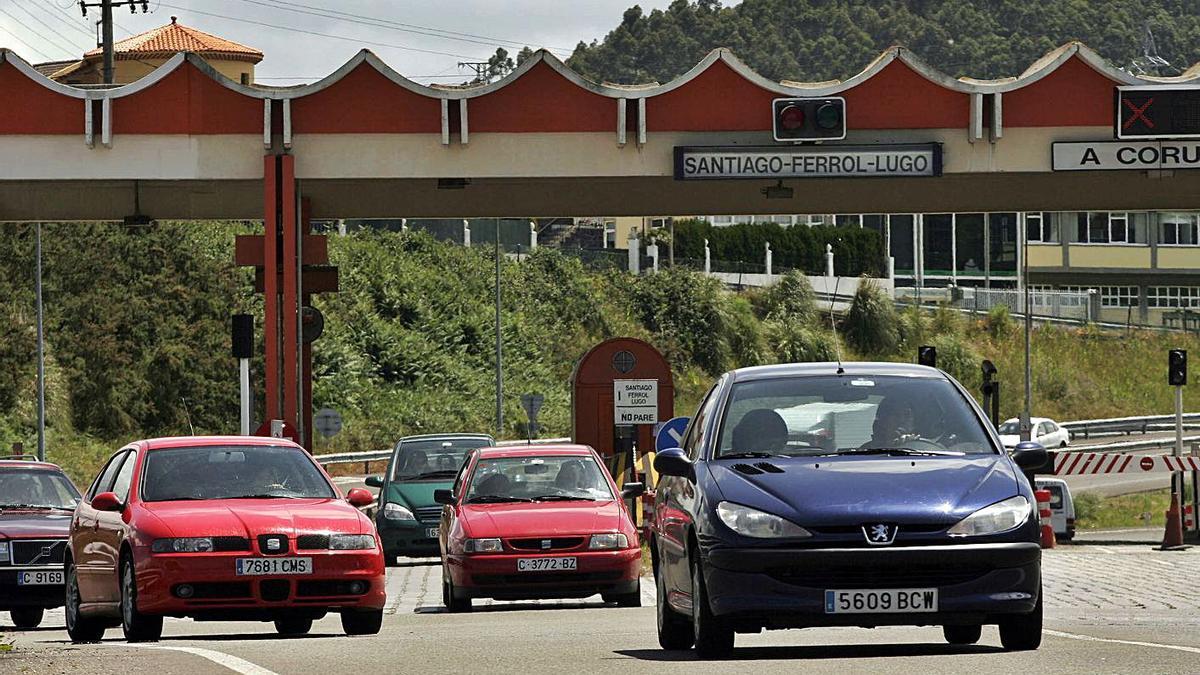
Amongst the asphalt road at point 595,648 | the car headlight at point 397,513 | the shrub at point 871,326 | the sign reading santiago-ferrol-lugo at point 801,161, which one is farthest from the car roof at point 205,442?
the shrub at point 871,326

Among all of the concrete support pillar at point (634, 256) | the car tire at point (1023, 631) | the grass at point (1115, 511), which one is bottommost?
the grass at point (1115, 511)

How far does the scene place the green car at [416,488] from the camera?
28.2 meters

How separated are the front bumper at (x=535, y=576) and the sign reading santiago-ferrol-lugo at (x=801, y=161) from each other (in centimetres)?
890

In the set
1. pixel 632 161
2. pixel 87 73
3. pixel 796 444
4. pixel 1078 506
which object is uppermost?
pixel 87 73

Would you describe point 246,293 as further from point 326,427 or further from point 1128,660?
point 1128,660

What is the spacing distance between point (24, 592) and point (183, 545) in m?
5.37

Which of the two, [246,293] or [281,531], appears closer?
[281,531]

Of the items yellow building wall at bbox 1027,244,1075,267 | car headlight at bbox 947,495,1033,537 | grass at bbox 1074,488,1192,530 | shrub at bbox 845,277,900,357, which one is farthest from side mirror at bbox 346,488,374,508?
yellow building wall at bbox 1027,244,1075,267

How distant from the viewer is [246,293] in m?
76.2

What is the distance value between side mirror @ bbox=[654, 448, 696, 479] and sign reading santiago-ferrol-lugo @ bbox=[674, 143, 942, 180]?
50.0 feet

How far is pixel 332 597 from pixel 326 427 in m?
33.8

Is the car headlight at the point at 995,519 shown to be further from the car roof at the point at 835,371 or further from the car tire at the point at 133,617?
the car tire at the point at 133,617

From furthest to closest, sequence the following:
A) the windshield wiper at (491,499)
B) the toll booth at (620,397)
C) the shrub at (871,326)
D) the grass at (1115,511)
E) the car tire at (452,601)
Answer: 1. the shrub at (871,326)
2. the grass at (1115,511)
3. the toll booth at (620,397)
4. the windshield wiper at (491,499)
5. the car tire at (452,601)

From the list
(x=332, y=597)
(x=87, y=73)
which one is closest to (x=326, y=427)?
(x=332, y=597)
